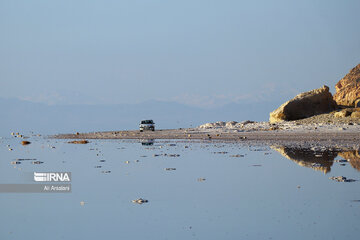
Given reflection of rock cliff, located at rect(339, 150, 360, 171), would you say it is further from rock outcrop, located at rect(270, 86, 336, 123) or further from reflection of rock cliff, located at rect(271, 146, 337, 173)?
rock outcrop, located at rect(270, 86, 336, 123)

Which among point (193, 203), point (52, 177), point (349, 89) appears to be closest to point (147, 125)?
point (349, 89)

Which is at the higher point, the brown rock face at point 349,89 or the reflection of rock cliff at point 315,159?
the brown rock face at point 349,89

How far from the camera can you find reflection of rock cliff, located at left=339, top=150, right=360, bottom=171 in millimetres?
21616

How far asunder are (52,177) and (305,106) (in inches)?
1926

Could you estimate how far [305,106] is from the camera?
2522 inches

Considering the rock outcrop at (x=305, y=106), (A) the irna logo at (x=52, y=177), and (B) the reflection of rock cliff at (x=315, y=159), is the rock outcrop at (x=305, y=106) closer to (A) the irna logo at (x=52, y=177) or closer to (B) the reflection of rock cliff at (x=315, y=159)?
(B) the reflection of rock cliff at (x=315, y=159)

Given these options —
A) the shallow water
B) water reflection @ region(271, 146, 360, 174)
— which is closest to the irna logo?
the shallow water

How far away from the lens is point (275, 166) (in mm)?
22391

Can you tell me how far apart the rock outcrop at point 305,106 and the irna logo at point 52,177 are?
151 ft

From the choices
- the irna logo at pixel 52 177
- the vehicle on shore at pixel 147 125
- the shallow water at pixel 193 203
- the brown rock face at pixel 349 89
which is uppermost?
the brown rock face at pixel 349 89

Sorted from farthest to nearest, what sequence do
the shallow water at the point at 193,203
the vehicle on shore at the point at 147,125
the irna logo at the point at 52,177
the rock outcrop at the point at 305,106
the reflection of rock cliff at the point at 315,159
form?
the vehicle on shore at the point at 147,125, the rock outcrop at the point at 305,106, the reflection of rock cliff at the point at 315,159, the irna logo at the point at 52,177, the shallow water at the point at 193,203

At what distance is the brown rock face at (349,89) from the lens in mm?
73006

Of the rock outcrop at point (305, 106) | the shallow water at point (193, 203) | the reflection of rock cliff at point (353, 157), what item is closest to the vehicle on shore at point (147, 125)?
the rock outcrop at point (305, 106)

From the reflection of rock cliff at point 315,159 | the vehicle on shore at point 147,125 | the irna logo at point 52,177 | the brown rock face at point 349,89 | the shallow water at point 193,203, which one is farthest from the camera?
the brown rock face at point 349,89
